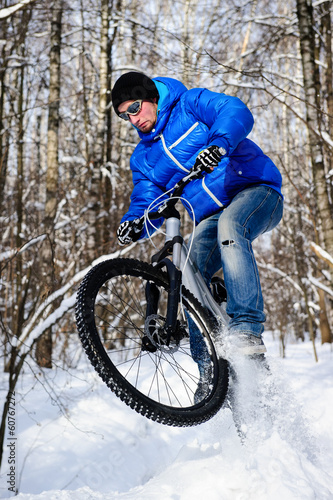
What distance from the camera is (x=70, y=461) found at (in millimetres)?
3717

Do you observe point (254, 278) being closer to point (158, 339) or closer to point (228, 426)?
point (158, 339)

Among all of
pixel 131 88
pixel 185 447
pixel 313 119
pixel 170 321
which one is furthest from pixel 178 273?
pixel 313 119

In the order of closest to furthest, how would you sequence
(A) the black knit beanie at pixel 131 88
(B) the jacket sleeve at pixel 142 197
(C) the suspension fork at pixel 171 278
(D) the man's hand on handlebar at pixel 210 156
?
(D) the man's hand on handlebar at pixel 210 156 < (C) the suspension fork at pixel 171 278 < (A) the black knit beanie at pixel 131 88 < (B) the jacket sleeve at pixel 142 197

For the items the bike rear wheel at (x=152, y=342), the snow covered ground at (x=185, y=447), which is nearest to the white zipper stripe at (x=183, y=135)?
the bike rear wheel at (x=152, y=342)

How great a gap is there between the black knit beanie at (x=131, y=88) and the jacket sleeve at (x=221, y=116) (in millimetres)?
232

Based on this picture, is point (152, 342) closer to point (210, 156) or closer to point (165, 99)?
point (210, 156)

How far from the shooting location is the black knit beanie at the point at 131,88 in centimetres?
238

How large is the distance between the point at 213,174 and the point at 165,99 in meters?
0.49

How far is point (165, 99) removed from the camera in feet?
7.97

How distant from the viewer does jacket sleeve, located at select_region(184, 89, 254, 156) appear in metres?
2.17

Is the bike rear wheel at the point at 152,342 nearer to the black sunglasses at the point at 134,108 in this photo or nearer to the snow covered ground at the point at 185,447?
the snow covered ground at the point at 185,447

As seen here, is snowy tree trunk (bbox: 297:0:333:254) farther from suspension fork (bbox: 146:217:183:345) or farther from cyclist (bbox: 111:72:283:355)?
suspension fork (bbox: 146:217:183:345)

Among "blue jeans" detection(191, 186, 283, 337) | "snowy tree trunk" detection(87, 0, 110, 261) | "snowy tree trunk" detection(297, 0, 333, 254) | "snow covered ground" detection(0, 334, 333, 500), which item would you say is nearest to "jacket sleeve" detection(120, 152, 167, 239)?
"blue jeans" detection(191, 186, 283, 337)

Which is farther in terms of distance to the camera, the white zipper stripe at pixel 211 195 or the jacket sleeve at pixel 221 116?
the white zipper stripe at pixel 211 195
